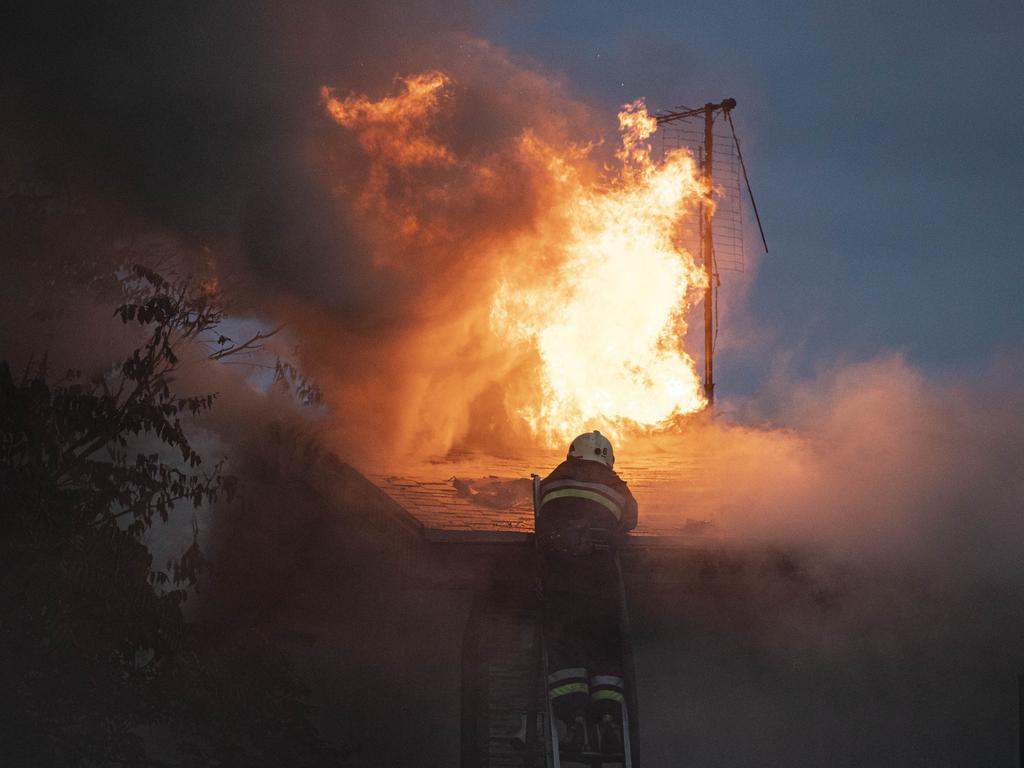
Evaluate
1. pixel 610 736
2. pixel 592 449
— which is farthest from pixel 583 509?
pixel 610 736

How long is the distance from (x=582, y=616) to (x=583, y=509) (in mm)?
707

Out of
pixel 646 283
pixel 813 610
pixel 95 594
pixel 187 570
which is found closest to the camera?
pixel 95 594

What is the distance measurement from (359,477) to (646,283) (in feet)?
22.4

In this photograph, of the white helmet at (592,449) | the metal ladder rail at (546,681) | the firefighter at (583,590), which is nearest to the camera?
the metal ladder rail at (546,681)

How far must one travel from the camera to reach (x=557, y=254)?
13.8 metres

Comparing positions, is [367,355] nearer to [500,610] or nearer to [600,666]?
[500,610]

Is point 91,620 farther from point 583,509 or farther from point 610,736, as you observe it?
point 610,736

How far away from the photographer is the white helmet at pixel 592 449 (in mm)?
7477

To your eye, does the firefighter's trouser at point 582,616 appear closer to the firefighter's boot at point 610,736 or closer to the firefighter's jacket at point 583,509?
the firefighter's jacket at point 583,509

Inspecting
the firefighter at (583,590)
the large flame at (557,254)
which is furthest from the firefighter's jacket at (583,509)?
the large flame at (557,254)

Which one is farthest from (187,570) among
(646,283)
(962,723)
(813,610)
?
(646,283)

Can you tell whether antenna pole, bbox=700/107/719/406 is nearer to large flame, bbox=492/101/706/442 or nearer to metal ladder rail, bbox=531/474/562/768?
large flame, bbox=492/101/706/442

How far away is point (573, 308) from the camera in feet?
46.3

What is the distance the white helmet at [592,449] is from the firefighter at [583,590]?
0.21 m
